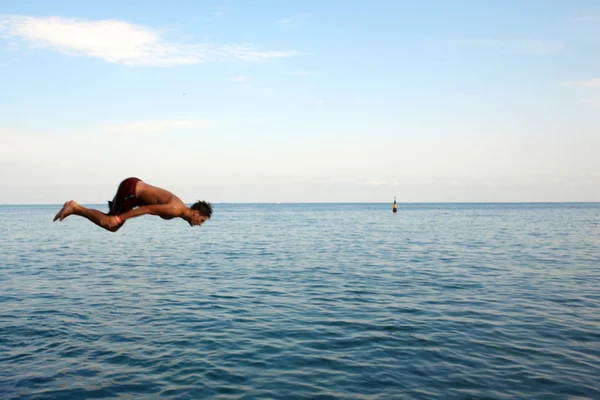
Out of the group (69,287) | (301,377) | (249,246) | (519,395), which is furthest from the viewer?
(249,246)

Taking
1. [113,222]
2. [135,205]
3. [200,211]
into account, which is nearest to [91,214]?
[113,222]

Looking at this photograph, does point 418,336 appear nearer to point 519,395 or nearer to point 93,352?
point 519,395

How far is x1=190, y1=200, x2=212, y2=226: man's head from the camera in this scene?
10094mm

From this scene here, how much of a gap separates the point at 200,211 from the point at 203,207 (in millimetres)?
105

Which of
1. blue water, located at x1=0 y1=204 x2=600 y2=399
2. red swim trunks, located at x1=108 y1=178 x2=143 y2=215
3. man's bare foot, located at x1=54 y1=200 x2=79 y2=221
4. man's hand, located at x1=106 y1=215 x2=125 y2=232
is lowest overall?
blue water, located at x1=0 y1=204 x2=600 y2=399

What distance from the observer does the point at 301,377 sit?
11.7m

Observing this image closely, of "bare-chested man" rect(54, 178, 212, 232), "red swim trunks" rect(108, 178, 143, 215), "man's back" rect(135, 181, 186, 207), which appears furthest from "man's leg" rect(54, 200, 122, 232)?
"man's back" rect(135, 181, 186, 207)

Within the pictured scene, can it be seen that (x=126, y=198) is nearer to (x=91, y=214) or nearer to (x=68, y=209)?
(x=91, y=214)

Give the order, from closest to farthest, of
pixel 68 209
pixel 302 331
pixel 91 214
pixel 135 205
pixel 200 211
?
pixel 68 209, pixel 91 214, pixel 135 205, pixel 200 211, pixel 302 331

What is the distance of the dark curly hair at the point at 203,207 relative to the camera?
10.2 m

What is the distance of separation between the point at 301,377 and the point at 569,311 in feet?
38.1

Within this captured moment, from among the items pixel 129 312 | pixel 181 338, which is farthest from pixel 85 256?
pixel 181 338

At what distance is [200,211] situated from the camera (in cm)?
1023

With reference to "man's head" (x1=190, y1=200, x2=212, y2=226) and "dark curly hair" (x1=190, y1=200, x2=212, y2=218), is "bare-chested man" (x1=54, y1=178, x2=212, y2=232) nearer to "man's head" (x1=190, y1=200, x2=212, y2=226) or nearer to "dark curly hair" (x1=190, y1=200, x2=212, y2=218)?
"man's head" (x1=190, y1=200, x2=212, y2=226)
